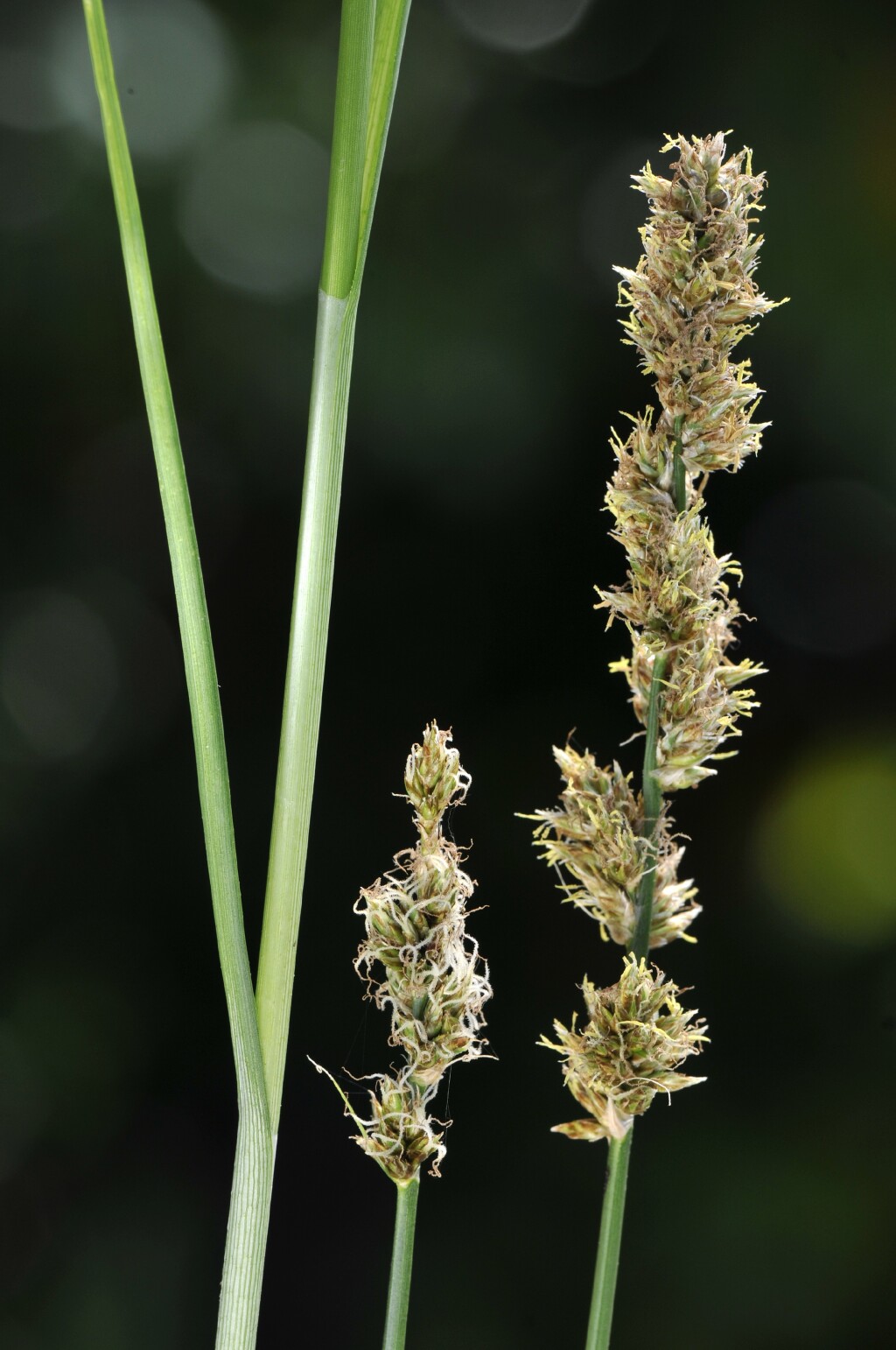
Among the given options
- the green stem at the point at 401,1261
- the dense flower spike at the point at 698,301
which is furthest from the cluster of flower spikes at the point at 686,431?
the green stem at the point at 401,1261

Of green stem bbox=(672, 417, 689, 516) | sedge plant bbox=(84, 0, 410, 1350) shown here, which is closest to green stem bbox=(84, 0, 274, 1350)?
sedge plant bbox=(84, 0, 410, 1350)

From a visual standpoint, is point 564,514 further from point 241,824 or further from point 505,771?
point 241,824

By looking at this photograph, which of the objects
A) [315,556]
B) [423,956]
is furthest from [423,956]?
[315,556]

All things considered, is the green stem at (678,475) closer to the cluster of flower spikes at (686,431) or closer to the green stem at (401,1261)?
the cluster of flower spikes at (686,431)

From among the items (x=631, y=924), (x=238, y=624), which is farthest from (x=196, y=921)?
(x=631, y=924)

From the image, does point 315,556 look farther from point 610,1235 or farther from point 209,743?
point 610,1235

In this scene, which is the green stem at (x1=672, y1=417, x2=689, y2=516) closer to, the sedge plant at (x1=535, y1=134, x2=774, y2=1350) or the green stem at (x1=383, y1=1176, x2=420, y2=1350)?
the sedge plant at (x1=535, y1=134, x2=774, y2=1350)
